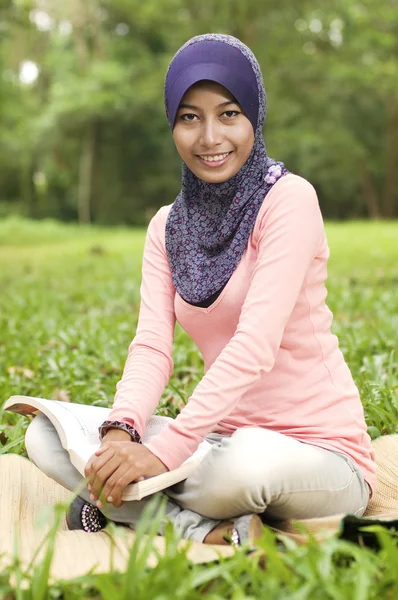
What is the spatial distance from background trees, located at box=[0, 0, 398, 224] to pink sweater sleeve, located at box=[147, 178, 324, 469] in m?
12.9

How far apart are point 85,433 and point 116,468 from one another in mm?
325

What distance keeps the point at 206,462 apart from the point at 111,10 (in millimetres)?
22563

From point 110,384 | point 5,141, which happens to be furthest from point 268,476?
point 5,141

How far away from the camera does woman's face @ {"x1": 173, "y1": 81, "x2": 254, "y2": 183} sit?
7.38 feet

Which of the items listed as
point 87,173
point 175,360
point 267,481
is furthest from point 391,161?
point 267,481

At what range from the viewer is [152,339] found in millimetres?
2508

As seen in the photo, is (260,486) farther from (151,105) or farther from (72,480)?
(151,105)

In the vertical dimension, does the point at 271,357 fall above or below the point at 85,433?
above

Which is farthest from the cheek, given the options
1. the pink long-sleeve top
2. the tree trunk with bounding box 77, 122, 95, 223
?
the tree trunk with bounding box 77, 122, 95, 223

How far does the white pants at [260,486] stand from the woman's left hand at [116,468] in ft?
0.22

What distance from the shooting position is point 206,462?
2.11 meters

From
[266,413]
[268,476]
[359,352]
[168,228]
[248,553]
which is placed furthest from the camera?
[359,352]

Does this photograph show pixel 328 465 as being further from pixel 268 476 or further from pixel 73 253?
pixel 73 253

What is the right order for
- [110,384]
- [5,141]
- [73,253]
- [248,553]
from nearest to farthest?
[248,553], [110,384], [73,253], [5,141]
